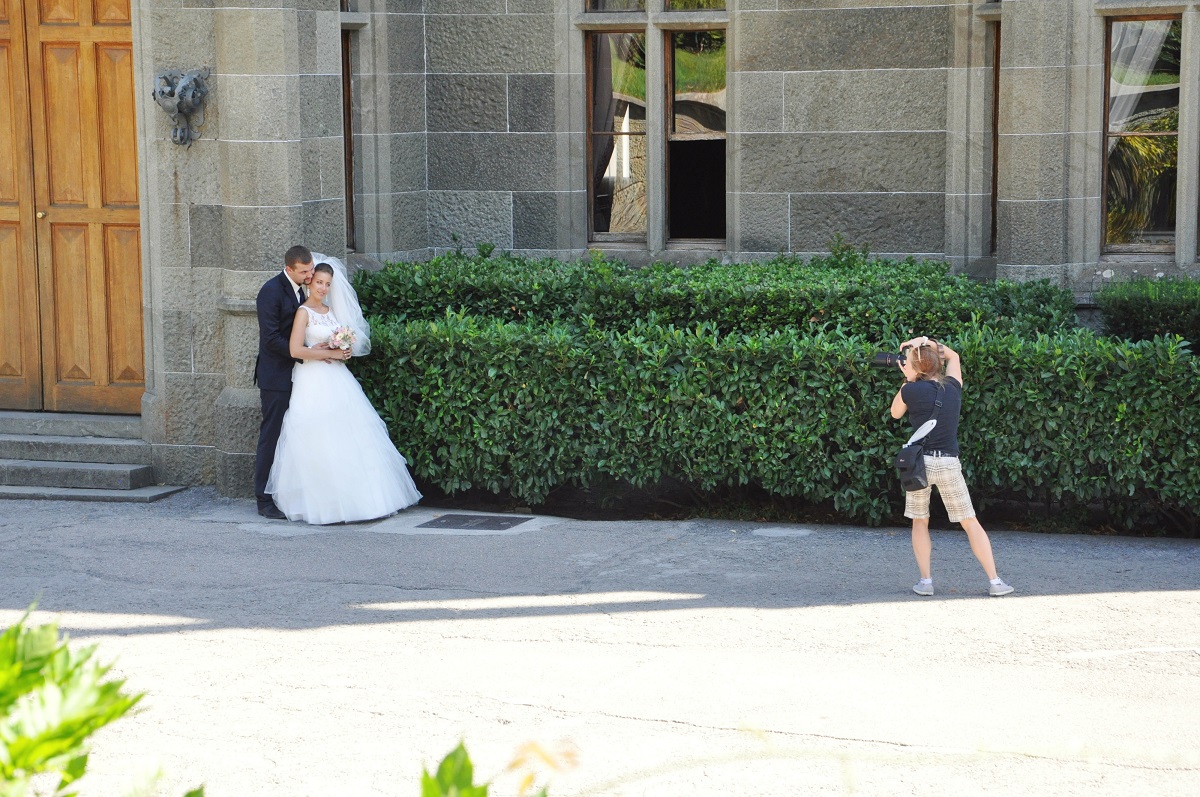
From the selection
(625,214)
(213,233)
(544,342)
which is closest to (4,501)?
(213,233)

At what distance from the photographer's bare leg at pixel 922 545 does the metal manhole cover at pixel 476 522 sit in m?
2.55

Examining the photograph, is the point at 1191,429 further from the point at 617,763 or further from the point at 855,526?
the point at 617,763

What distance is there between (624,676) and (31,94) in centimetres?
644

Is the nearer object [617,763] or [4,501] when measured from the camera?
[617,763]

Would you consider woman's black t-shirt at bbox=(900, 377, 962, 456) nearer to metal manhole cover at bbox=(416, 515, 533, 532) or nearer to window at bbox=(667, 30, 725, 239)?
metal manhole cover at bbox=(416, 515, 533, 532)

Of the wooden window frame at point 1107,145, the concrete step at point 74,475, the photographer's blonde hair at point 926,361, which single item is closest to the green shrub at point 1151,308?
the wooden window frame at point 1107,145

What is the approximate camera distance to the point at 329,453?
8.84 metres

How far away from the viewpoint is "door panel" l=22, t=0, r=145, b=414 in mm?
9969

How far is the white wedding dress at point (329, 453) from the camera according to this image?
882 cm

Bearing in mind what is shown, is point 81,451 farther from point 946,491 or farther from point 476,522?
point 946,491

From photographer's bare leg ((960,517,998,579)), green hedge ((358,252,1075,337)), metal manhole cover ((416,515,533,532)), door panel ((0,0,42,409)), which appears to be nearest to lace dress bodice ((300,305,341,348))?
green hedge ((358,252,1075,337))

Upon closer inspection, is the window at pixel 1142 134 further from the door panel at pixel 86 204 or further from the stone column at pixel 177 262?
the door panel at pixel 86 204

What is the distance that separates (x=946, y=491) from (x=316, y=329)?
3.87 metres

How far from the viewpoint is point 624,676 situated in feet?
19.7
